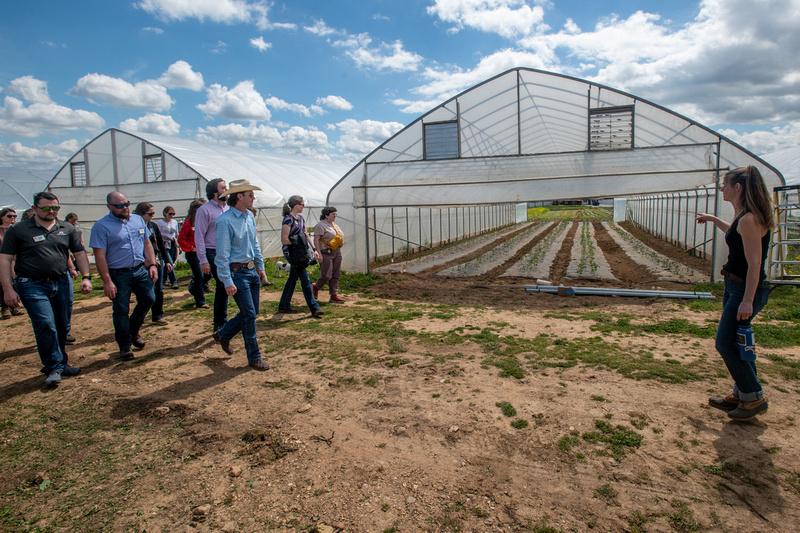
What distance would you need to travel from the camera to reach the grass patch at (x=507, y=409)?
12.4ft

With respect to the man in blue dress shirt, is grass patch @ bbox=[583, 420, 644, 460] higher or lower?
lower

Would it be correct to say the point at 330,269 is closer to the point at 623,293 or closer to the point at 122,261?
the point at 122,261

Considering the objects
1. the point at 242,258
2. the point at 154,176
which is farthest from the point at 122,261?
the point at 154,176

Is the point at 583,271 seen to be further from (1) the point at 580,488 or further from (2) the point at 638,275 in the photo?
(1) the point at 580,488

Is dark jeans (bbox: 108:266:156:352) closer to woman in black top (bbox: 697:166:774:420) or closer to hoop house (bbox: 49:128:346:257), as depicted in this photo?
woman in black top (bbox: 697:166:774:420)

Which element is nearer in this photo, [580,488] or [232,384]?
[580,488]

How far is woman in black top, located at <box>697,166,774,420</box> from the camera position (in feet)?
11.0

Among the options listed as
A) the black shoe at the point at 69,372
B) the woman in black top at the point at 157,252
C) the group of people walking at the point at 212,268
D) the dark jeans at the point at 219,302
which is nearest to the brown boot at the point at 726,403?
the group of people walking at the point at 212,268

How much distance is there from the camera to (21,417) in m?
4.04

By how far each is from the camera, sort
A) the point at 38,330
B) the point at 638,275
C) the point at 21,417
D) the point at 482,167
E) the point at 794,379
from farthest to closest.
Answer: the point at 638,275 → the point at 482,167 → the point at 38,330 → the point at 794,379 → the point at 21,417

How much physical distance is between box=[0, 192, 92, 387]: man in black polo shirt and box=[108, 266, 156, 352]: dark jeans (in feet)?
1.63

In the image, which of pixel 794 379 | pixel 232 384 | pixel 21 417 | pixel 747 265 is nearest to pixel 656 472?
pixel 747 265

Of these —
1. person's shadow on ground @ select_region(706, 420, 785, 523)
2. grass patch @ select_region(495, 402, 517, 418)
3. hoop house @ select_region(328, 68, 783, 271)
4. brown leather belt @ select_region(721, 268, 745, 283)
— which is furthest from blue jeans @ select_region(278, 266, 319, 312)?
person's shadow on ground @ select_region(706, 420, 785, 523)

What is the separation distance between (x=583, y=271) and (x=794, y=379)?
8614 mm
